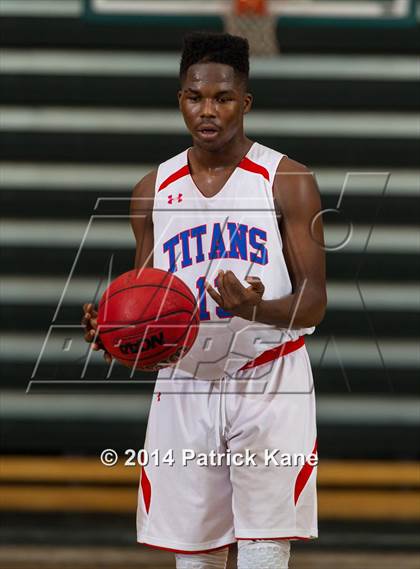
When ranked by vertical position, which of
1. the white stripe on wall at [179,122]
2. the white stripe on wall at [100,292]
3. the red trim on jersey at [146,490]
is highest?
the white stripe on wall at [179,122]

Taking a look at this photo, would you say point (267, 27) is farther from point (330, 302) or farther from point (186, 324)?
point (186, 324)

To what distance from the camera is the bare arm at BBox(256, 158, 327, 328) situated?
3207 mm

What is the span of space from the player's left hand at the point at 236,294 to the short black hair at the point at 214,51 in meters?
0.71

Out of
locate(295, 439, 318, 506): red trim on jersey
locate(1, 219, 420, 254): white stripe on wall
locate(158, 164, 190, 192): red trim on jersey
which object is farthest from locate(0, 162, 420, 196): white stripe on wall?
locate(295, 439, 318, 506): red trim on jersey

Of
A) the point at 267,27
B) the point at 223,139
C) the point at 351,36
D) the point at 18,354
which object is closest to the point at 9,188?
the point at 18,354

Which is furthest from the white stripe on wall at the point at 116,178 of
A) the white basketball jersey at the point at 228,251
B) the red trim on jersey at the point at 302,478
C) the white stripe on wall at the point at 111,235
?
the red trim on jersey at the point at 302,478

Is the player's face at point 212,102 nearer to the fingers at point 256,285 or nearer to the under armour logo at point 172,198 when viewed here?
the under armour logo at point 172,198

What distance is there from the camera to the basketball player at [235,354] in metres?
3.21

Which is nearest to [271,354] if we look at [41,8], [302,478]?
[302,478]

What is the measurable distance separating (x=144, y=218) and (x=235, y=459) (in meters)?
0.86

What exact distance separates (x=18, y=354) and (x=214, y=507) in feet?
9.36

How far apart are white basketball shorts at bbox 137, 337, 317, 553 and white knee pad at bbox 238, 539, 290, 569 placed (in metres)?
0.03

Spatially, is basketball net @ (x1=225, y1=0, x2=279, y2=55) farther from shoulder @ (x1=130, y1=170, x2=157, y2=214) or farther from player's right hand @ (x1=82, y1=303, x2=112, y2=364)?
player's right hand @ (x1=82, y1=303, x2=112, y2=364)

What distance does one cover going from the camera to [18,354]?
5.89 meters
